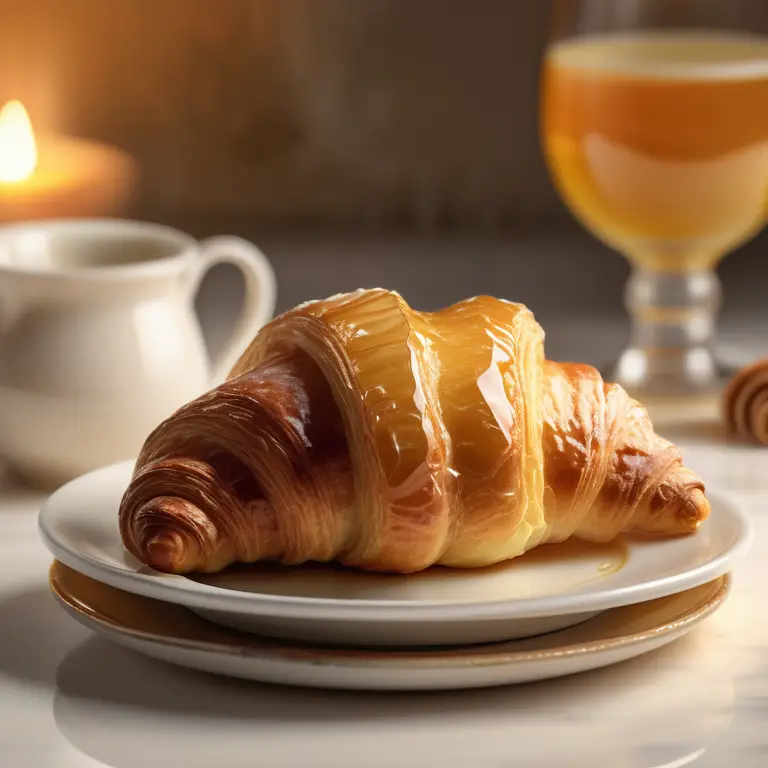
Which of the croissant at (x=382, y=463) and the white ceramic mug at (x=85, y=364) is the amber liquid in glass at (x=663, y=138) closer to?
the white ceramic mug at (x=85, y=364)

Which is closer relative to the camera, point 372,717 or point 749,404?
point 372,717

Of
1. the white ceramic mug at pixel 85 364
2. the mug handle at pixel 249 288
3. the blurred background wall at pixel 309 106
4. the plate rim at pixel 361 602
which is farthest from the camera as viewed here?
the blurred background wall at pixel 309 106

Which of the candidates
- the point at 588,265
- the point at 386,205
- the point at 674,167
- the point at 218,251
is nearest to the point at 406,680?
the point at 218,251

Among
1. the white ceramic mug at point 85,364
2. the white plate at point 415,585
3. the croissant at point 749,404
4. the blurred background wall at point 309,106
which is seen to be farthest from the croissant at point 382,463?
the blurred background wall at point 309,106

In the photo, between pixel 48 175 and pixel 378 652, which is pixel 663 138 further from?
pixel 378 652

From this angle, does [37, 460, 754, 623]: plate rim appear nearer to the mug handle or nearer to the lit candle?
the mug handle

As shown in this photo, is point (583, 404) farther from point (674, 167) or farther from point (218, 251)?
point (674, 167)

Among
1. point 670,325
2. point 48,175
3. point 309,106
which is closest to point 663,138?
point 670,325
